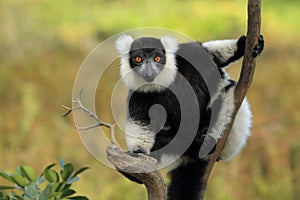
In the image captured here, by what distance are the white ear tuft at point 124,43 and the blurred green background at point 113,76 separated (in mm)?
2068

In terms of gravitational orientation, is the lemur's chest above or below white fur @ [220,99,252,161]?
above

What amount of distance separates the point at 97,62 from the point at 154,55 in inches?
99.6

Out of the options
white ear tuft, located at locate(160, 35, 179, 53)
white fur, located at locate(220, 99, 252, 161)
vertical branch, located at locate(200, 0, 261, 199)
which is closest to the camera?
vertical branch, located at locate(200, 0, 261, 199)

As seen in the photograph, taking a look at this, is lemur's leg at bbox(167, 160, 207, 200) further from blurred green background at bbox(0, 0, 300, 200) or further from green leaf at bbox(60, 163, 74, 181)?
blurred green background at bbox(0, 0, 300, 200)

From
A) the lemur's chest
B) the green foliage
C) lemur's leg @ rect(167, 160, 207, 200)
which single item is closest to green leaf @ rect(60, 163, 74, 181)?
the green foliage

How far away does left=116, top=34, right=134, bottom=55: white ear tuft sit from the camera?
4.93 meters

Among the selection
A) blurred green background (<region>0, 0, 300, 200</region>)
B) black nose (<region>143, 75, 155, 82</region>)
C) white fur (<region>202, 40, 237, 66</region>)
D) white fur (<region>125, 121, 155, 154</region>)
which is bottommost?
blurred green background (<region>0, 0, 300, 200</region>)

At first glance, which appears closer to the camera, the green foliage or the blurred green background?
Result: the green foliage

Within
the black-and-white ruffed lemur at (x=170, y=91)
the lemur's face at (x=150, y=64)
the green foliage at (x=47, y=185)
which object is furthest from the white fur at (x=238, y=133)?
the green foliage at (x=47, y=185)

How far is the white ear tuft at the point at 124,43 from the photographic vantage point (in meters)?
4.93

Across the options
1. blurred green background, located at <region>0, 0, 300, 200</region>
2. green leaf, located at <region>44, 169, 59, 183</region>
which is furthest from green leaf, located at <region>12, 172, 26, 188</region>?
blurred green background, located at <region>0, 0, 300, 200</region>

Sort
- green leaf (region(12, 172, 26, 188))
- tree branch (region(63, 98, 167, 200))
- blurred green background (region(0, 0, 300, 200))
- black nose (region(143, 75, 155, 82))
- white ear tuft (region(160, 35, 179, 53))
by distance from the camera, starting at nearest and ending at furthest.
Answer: tree branch (region(63, 98, 167, 200)), green leaf (region(12, 172, 26, 188)), black nose (region(143, 75, 155, 82)), white ear tuft (region(160, 35, 179, 53)), blurred green background (region(0, 0, 300, 200))

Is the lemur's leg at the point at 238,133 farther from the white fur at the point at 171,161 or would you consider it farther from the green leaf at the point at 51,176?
the green leaf at the point at 51,176

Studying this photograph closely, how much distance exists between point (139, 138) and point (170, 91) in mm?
516
